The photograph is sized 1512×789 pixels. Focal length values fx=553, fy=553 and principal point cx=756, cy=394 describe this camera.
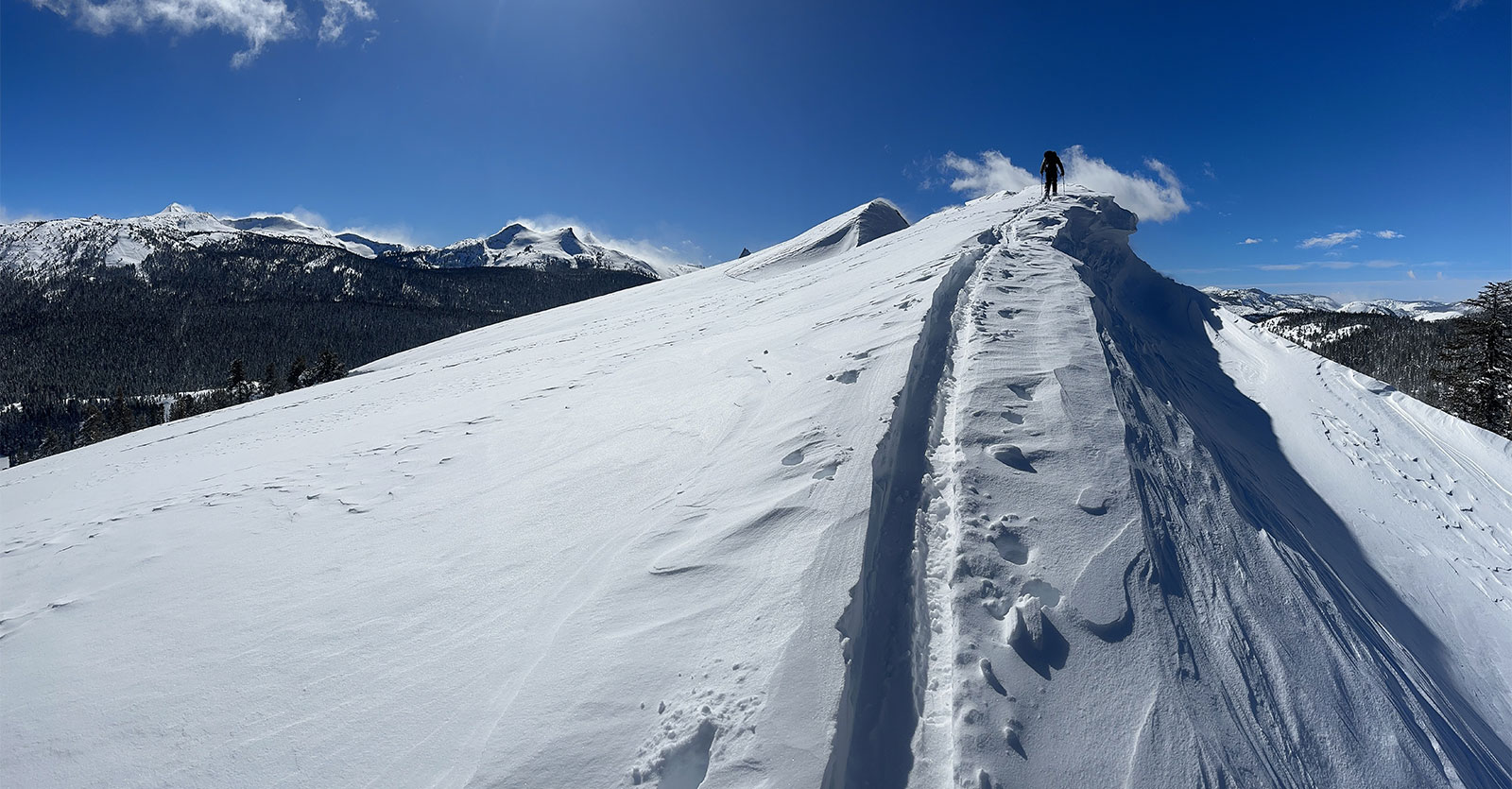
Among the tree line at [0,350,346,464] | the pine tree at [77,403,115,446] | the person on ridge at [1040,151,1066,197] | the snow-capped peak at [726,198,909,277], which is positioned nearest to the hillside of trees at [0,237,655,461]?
the tree line at [0,350,346,464]

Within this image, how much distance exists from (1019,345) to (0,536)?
14122 mm

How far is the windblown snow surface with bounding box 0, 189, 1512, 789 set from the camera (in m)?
3.00

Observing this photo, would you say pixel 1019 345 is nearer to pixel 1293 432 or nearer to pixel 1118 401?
pixel 1118 401

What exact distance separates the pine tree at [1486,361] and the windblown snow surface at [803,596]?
13.9 metres

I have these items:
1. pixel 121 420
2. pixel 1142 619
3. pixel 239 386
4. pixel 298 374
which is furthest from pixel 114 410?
pixel 1142 619

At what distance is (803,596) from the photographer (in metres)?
3.58

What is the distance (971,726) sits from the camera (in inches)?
113

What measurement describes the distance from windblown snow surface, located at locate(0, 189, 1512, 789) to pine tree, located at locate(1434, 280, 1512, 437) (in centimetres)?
1389

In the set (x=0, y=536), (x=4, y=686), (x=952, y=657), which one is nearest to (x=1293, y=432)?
(x=952, y=657)

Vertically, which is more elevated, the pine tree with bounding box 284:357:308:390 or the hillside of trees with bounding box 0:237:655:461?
the hillside of trees with bounding box 0:237:655:461

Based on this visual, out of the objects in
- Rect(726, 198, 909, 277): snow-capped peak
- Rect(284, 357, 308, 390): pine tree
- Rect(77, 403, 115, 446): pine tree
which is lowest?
Rect(77, 403, 115, 446): pine tree

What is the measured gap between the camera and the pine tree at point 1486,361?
56.1 ft

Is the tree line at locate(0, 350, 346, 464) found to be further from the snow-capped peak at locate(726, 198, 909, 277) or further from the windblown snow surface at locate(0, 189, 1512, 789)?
the windblown snow surface at locate(0, 189, 1512, 789)

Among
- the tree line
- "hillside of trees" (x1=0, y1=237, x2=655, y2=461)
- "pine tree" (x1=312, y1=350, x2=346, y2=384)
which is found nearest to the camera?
"pine tree" (x1=312, y1=350, x2=346, y2=384)
